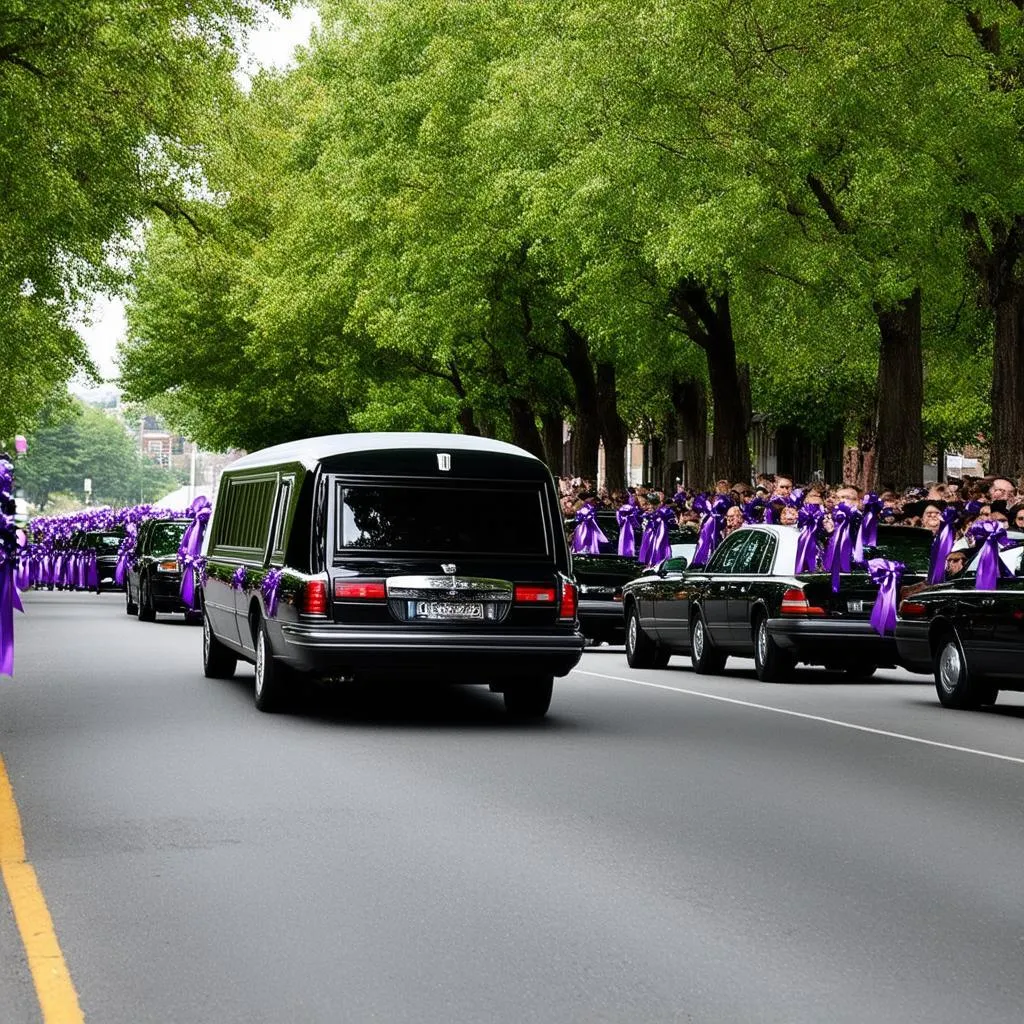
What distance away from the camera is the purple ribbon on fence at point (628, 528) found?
29.6m

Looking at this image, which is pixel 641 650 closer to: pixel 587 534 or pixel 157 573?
pixel 587 534

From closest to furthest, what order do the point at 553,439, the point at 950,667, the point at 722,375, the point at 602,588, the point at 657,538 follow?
1. the point at 950,667
2. the point at 602,588
3. the point at 657,538
4. the point at 722,375
5. the point at 553,439

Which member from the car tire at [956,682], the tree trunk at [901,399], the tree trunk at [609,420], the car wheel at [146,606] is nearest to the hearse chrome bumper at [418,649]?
the car tire at [956,682]

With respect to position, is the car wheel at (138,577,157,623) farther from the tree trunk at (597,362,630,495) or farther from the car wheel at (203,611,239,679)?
the car wheel at (203,611,239,679)

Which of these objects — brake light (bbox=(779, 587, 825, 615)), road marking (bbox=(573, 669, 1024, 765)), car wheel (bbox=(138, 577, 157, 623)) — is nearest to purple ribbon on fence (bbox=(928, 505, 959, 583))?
brake light (bbox=(779, 587, 825, 615))

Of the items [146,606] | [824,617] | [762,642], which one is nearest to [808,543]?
[824,617]

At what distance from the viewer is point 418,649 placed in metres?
14.5

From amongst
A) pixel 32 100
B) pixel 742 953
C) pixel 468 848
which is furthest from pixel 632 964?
pixel 32 100

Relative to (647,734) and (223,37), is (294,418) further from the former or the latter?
(647,734)

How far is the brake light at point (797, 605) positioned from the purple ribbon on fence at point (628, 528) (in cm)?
953

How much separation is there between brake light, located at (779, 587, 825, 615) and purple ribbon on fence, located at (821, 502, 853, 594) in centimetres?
38

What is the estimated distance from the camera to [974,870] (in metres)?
8.94

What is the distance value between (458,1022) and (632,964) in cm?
96

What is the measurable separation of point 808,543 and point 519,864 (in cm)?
1186
